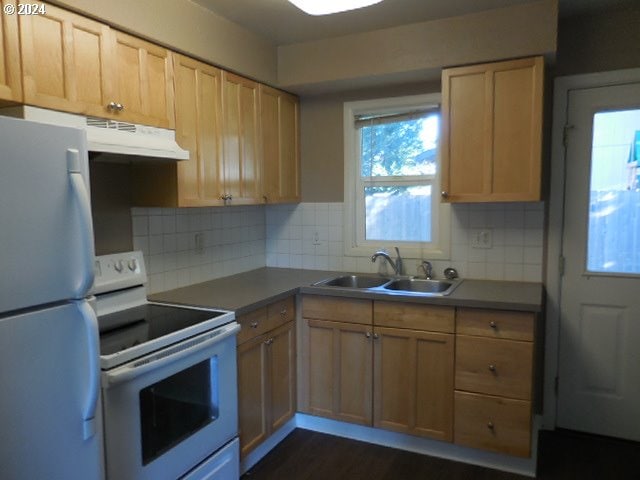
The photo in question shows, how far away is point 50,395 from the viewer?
4.26ft

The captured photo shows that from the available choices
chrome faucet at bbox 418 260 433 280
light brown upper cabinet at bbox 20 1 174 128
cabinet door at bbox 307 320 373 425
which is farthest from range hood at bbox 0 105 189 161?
chrome faucet at bbox 418 260 433 280

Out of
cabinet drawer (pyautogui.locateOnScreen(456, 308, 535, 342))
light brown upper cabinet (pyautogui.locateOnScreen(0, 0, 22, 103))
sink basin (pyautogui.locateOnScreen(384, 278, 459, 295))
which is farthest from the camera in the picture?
sink basin (pyautogui.locateOnScreen(384, 278, 459, 295))

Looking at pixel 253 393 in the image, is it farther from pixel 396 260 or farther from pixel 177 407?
pixel 396 260

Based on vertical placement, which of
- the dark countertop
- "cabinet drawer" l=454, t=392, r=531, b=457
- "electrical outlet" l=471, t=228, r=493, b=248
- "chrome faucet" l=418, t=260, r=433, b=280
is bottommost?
"cabinet drawer" l=454, t=392, r=531, b=457

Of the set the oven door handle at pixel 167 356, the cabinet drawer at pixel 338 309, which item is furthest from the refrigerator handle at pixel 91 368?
the cabinet drawer at pixel 338 309

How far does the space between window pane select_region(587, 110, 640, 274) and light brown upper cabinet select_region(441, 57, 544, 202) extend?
488 mm

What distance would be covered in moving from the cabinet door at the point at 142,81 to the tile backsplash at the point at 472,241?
143cm

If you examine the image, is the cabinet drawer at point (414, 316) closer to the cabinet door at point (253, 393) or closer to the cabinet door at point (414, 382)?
the cabinet door at point (414, 382)

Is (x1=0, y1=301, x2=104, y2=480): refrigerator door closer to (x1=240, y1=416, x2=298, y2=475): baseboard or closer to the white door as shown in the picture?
(x1=240, y1=416, x2=298, y2=475): baseboard

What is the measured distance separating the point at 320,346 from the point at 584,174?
184cm

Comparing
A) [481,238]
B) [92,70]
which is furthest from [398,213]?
[92,70]

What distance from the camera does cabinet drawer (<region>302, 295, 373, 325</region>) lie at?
2639mm

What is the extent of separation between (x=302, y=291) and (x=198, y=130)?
108cm

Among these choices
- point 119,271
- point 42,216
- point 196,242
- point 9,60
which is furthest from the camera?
point 196,242
